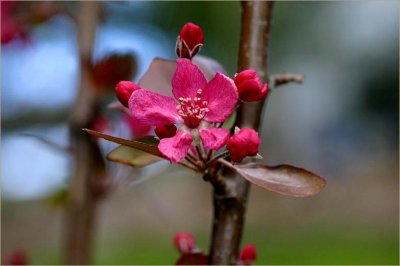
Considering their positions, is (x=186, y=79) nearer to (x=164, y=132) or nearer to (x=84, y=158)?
(x=164, y=132)

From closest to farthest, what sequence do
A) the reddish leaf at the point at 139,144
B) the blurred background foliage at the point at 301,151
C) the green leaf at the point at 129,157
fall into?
1. the reddish leaf at the point at 139,144
2. the green leaf at the point at 129,157
3. the blurred background foliage at the point at 301,151

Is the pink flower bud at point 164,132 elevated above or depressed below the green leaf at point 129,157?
above

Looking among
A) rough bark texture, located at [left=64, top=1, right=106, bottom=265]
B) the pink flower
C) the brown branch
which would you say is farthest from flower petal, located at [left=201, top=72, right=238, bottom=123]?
rough bark texture, located at [left=64, top=1, right=106, bottom=265]

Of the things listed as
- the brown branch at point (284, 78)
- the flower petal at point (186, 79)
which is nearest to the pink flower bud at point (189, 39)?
the flower petal at point (186, 79)

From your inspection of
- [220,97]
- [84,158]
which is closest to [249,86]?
[220,97]

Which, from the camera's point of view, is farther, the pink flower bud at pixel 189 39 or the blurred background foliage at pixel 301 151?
the blurred background foliage at pixel 301 151

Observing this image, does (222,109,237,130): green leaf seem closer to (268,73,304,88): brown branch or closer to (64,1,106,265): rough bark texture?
(268,73,304,88): brown branch

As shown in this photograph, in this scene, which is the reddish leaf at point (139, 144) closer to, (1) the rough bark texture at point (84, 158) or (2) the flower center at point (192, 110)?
(2) the flower center at point (192, 110)

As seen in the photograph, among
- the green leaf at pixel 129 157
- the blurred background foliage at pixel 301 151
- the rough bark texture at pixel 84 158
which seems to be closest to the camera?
the green leaf at pixel 129 157
